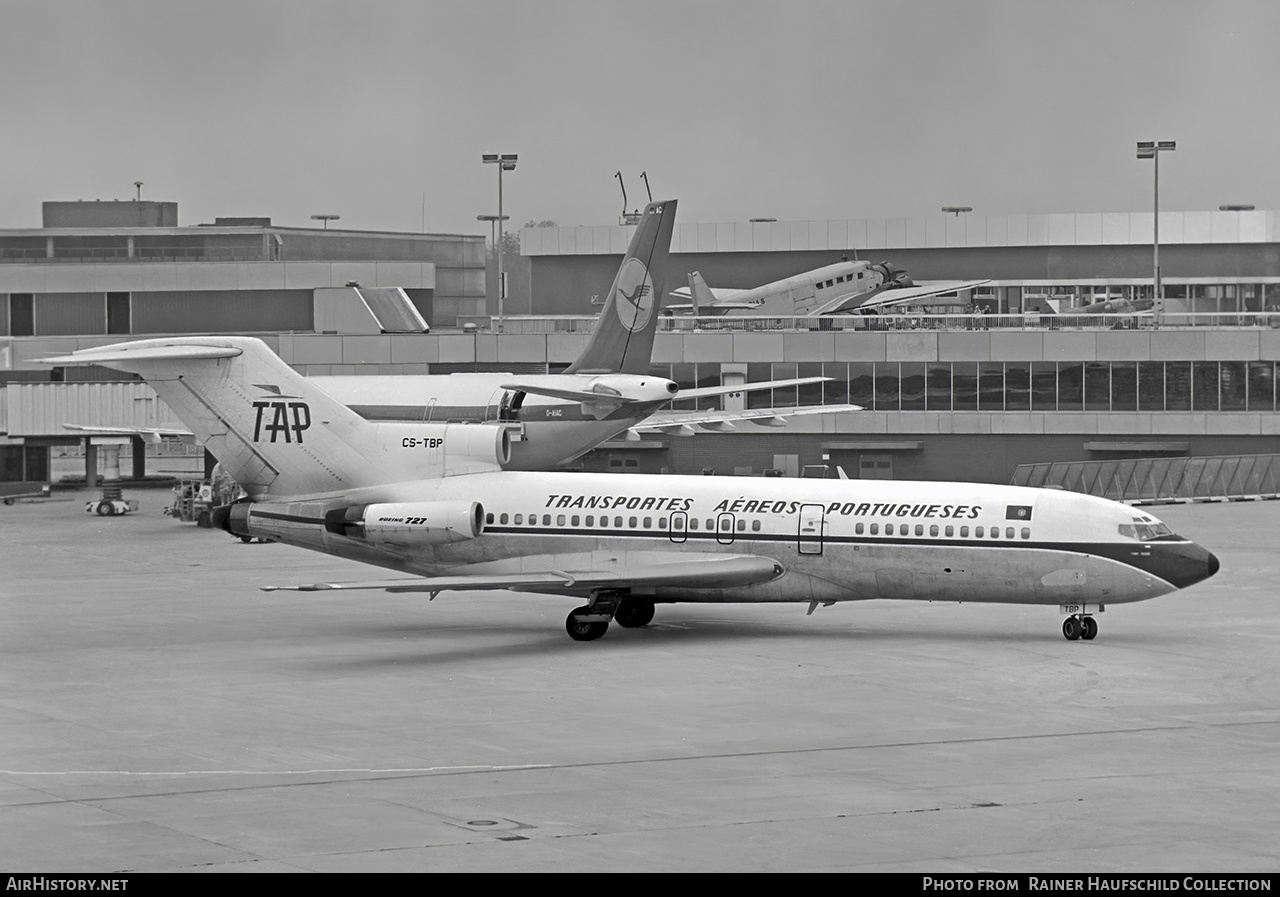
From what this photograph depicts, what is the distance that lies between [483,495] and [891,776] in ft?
52.3

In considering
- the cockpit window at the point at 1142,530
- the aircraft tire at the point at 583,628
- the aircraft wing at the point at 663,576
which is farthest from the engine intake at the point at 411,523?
the cockpit window at the point at 1142,530

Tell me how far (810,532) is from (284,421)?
10877 mm

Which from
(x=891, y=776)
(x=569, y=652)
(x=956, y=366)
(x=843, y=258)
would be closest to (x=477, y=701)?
(x=569, y=652)

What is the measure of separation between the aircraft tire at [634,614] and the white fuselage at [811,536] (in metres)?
0.85

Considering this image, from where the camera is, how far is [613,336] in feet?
175

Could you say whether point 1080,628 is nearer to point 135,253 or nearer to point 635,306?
point 635,306

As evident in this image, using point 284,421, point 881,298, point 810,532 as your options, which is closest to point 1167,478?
point 881,298

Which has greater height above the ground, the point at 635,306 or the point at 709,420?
the point at 635,306

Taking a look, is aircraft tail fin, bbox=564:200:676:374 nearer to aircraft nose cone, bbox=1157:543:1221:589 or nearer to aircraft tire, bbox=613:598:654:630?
aircraft tire, bbox=613:598:654:630

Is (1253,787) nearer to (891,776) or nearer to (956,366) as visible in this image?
(891,776)

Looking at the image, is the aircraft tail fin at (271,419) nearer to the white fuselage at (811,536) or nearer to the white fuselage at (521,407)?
the white fuselage at (811,536)

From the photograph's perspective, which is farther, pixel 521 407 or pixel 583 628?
pixel 521 407

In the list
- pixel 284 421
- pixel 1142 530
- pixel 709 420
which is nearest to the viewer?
pixel 1142 530

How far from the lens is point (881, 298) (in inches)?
3725
